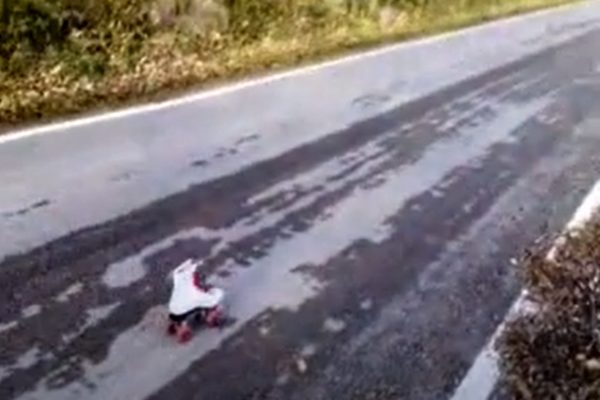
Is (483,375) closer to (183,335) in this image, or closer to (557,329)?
(557,329)

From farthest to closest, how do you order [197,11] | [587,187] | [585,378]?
[197,11] < [587,187] < [585,378]

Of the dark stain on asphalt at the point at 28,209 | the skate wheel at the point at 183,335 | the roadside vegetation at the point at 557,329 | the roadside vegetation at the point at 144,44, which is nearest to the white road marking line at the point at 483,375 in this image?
the roadside vegetation at the point at 557,329

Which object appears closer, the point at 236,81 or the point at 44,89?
the point at 44,89

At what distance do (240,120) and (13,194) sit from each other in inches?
175

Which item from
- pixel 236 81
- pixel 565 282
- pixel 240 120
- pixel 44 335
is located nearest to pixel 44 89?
pixel 240 120

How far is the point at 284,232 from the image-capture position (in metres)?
9.54

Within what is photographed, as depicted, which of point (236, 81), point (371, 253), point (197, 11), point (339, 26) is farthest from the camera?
point (339, 26)

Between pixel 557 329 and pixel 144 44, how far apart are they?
11177mm

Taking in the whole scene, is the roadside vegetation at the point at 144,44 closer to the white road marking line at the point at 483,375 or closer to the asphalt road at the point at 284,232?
the asphalt road at the point at 284,232

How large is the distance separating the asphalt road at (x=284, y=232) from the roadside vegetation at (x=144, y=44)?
0.84 metres

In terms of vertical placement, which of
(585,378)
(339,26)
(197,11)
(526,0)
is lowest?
(526,0)

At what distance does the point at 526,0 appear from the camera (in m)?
31.2

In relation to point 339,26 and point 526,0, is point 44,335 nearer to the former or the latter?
point 339,26

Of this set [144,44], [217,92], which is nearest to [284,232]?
[217,92]
